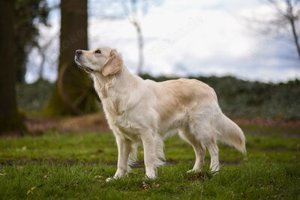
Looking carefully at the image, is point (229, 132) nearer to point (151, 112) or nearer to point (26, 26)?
point (151, 112)

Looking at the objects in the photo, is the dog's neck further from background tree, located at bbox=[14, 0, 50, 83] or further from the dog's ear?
background tree, located at bbox=[14, 0, 50, 83]

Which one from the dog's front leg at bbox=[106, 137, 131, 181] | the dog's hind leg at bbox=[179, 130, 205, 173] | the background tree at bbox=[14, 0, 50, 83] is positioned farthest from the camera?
the background tree at bbox=[14, 0, 50, 83]

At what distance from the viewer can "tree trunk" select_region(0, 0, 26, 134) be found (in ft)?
47.8

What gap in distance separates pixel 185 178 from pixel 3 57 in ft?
30.5

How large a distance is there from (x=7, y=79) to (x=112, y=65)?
8461 millimetres

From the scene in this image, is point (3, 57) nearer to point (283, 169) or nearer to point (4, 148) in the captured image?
point (4, 148)

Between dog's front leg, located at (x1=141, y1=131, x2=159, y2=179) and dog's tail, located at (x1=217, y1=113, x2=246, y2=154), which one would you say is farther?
dog's tail, located at (x1=217, y1=113, x2=246, y2=154)

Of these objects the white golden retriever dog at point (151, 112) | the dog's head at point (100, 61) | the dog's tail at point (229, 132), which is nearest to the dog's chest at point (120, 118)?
the white golden retriever dog at point (151, 112)

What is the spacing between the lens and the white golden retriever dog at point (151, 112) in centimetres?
705

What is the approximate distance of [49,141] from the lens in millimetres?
12719

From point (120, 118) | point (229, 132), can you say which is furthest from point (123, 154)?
point (229, 132)

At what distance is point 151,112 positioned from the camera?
7203mm

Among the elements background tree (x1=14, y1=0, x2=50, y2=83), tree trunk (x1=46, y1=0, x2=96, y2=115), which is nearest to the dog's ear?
tree trunk (x1=46, y1=0, x2=96, y2=115)

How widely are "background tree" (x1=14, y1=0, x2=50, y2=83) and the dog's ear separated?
19.9m
